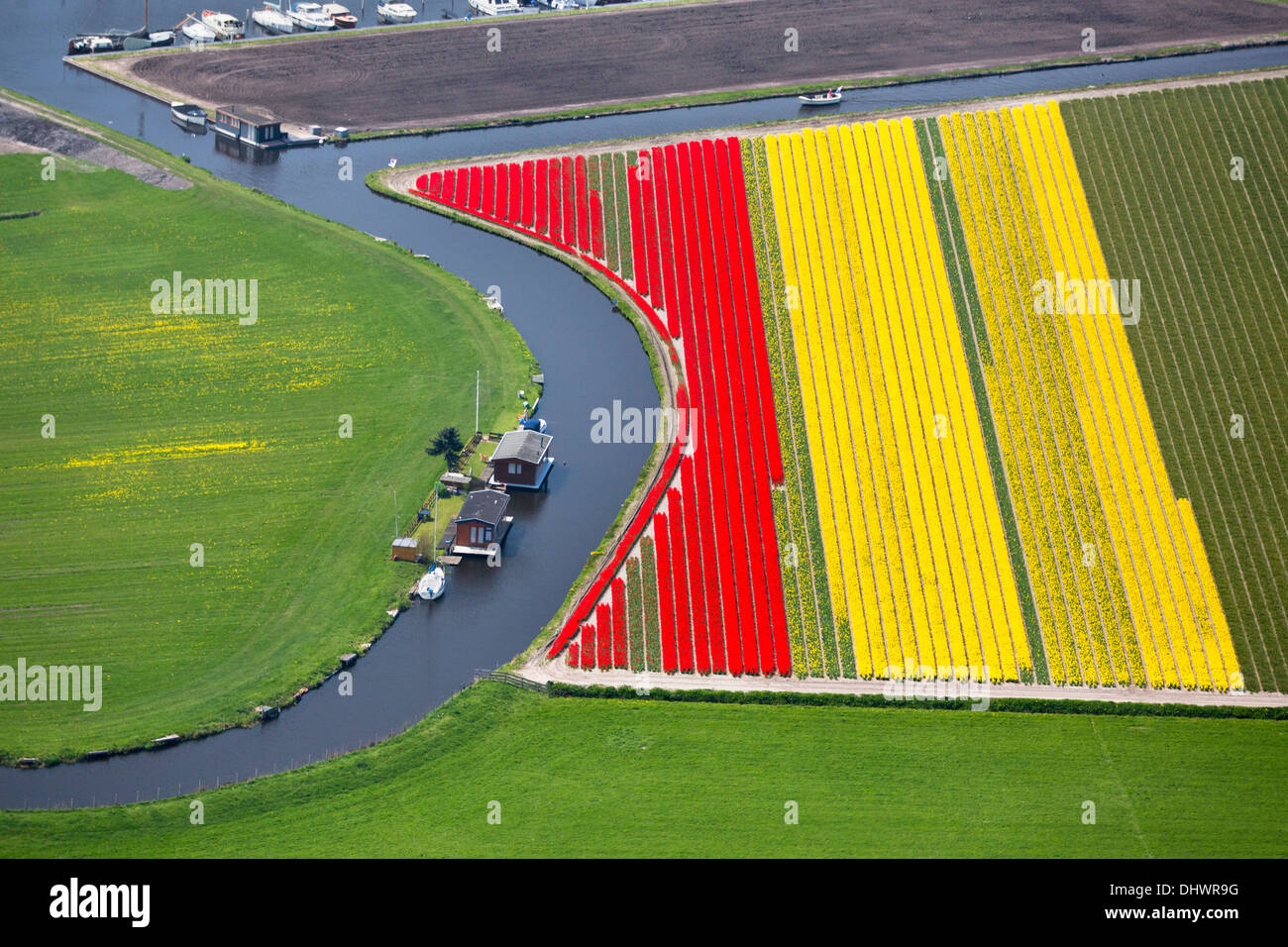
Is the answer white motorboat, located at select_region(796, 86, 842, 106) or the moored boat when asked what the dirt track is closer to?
the moored boat

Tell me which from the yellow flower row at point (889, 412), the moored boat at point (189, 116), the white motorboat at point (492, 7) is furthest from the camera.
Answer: the white motorboat at point (492, 7)

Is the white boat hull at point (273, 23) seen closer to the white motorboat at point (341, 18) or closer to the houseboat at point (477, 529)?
the white motorboat at point (341, 18)

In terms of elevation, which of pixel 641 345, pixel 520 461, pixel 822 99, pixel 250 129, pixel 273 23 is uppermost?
pixel 273 23

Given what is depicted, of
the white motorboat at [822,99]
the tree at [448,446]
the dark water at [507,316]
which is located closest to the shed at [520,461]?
the dark water at [507,316]

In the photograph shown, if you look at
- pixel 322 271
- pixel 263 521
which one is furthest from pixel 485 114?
pixel 263 521

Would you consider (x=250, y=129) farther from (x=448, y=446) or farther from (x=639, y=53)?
(x=448, y=446)

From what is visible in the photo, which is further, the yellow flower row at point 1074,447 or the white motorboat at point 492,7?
the white motorboat at point 492,7

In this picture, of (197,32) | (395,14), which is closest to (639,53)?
(395,14)

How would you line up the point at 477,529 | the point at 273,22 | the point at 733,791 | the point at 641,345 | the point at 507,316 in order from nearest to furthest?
the point at 733,791, the point at 477,529, the point at 641,345, the point at 507,316, the point at 273,22
